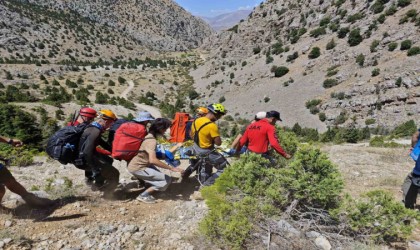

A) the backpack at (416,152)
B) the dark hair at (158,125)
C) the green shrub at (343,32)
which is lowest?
the backpack at (416,152)

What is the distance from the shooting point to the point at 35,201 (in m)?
5.14

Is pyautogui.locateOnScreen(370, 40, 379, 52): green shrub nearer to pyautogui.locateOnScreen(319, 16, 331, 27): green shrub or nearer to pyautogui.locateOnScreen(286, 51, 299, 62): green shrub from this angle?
pyautogui.locateOnScreen(286, 51, 299, 62): green shrub

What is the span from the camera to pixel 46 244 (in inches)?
160

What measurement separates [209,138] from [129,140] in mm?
1560

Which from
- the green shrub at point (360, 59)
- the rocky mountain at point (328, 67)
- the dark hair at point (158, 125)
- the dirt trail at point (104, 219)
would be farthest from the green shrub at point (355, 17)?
the dark hair at point (158, 125)

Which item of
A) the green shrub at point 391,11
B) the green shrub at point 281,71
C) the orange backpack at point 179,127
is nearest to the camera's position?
the orange backpack at point 179,127

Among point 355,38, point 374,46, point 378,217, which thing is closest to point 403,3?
point 355,38

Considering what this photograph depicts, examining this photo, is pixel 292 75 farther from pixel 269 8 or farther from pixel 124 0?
pixel 124 0

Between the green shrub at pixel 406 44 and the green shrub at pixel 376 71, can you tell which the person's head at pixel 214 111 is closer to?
the green shrub at pixel 376 71

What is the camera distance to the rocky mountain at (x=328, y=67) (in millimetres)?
27953

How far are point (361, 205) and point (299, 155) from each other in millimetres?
1056

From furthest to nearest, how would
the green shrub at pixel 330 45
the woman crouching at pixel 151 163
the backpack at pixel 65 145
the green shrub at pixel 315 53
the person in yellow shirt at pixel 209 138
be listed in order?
1. the green shrub at pixel 315 53
2. the green shrub at pixel 330 45
3. the person in yellow shirt at pixel 209 138
4. the woman crouching at pixel 151 163
5. the backpack at pixel 65 145

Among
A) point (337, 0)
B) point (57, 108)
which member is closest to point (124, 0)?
point (337, 0)

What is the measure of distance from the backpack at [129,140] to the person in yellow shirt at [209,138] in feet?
3.67
